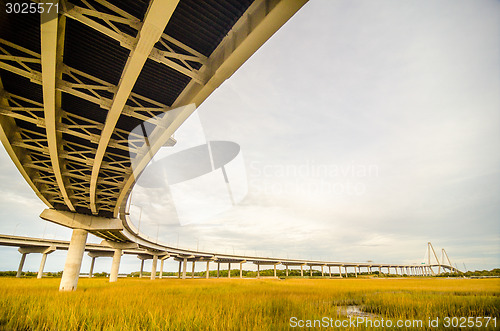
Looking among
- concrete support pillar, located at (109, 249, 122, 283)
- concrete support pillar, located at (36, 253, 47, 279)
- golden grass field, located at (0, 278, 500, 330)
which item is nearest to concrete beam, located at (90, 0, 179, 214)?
golden grass field, located at (0, 278, 500, 330)

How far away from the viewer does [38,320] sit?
8633 mm

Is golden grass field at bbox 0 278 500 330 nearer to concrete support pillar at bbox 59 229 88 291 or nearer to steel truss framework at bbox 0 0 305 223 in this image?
concrete support pillar at bbox 59 229 88 291

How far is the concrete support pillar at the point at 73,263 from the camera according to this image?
2060cm

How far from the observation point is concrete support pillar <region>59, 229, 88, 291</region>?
67.6ft

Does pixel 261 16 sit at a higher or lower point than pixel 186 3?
lower

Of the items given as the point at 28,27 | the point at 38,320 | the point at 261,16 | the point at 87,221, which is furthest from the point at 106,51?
the point at 87,221

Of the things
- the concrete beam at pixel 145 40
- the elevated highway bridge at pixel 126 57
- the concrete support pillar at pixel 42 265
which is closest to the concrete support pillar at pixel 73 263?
the elevated highway bridge at pixel 126 57

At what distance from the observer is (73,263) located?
21.7 metres

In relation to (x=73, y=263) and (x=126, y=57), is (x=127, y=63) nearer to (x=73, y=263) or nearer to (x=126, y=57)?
(x=126, y=57)

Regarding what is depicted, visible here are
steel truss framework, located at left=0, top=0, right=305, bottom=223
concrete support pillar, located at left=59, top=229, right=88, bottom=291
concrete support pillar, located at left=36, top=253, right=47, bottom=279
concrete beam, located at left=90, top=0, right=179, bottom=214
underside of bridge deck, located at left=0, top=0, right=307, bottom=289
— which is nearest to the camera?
concrete beam, located at left=90, top=0, right=179, bottom=214

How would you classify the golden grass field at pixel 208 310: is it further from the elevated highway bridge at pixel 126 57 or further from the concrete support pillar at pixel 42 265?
the concrete support pillar at pixel 42 265

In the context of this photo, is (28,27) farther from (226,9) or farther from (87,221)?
(87,221)

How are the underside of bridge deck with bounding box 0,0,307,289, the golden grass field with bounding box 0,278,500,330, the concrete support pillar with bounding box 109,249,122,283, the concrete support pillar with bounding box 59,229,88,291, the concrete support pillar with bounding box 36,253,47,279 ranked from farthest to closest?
the concrete support pillar with bounding box 36,253,47,279, the concrete support pillar with bounding box 109,249,122,283, the concrete support pillar with bounding box 59,229,88,291, the golden grass field with bounding box 0,278,500,330, the underside of bridge deck with bounding box 0,0,307,289

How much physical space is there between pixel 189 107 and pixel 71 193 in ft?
54.1
